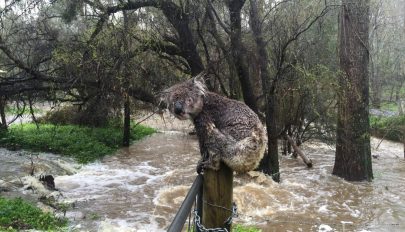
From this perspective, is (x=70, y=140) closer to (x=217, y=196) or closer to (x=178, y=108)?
(x=178, y=108)

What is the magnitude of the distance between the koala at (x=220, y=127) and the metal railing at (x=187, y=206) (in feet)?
0.32

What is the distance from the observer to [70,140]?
17.6 m

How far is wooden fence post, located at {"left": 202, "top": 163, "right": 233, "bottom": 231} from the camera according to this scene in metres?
2.36

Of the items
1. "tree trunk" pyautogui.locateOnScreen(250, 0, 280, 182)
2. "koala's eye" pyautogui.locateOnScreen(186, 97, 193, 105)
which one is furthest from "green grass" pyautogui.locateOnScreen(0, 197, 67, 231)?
"tree trunk" pyautogui.locateOnScreen(250, 0, 280, 182)

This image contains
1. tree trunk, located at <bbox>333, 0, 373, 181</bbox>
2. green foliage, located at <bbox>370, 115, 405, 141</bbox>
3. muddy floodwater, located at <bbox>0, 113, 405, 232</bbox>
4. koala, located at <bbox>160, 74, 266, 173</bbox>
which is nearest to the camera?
koala, located at <bbox>160, 74, 266, 173</bbox>

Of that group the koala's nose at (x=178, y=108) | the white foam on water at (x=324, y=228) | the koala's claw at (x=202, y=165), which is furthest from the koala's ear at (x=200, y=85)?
the white foam on water at (x=324, y=228)

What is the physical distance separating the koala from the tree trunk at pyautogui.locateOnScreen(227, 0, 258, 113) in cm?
808

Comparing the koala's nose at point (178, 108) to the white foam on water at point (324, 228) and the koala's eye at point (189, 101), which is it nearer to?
the koala's eye at point (189, 101)

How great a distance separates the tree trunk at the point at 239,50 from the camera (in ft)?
34.5

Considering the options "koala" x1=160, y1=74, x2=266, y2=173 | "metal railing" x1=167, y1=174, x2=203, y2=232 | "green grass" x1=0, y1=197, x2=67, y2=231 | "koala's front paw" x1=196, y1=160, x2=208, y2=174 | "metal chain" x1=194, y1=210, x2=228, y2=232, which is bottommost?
"green grass" x1=0, y1=197, x2=67, y2=231

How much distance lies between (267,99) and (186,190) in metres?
3.19

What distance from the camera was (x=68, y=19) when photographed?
440 inches

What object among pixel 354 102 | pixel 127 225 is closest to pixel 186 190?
pixel 127 225

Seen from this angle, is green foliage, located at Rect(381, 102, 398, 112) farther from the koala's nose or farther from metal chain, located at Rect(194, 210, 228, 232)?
metal chain, located at Rect(194, 210, 228, 232)
